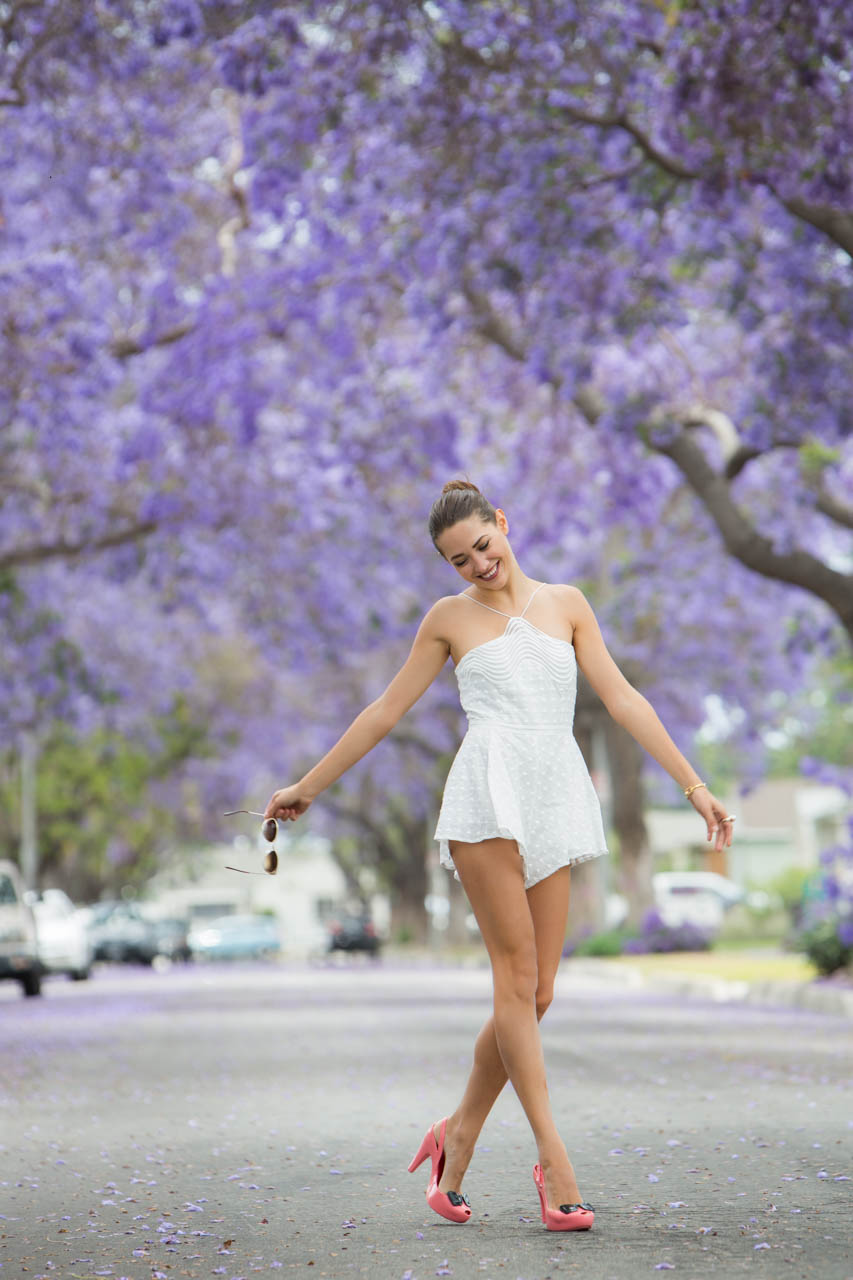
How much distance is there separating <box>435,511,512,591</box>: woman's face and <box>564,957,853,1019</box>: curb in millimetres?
12280

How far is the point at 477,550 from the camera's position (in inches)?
234

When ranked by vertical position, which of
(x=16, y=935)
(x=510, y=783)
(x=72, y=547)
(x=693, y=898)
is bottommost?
(x=693, y=898)

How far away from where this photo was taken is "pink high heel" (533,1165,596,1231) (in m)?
5.60

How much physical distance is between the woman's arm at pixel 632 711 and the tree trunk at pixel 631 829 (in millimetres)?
27841

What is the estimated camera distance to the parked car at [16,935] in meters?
26.5

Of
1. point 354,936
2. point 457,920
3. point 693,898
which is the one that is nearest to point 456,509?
point 457,920

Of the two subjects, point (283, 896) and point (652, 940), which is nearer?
point (652, 940)

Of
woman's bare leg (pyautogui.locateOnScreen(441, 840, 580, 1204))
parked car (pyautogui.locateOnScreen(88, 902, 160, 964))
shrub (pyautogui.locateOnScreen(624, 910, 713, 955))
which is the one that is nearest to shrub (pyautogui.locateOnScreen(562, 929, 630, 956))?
shrub (pyautogui.locateOnScreen(624, 910, 713, 955))

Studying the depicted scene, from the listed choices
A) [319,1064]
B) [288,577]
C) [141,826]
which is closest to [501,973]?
[319,1064]

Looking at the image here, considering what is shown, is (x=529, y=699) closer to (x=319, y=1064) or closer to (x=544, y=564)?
(x=319, y=1064)

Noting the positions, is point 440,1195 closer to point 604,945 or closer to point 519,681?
point 519,681

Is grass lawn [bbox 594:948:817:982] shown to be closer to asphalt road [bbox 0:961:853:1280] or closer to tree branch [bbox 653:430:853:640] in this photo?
tree branch [bbox 653:430:853:640]

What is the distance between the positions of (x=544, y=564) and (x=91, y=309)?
11.3m

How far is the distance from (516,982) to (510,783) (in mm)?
548
